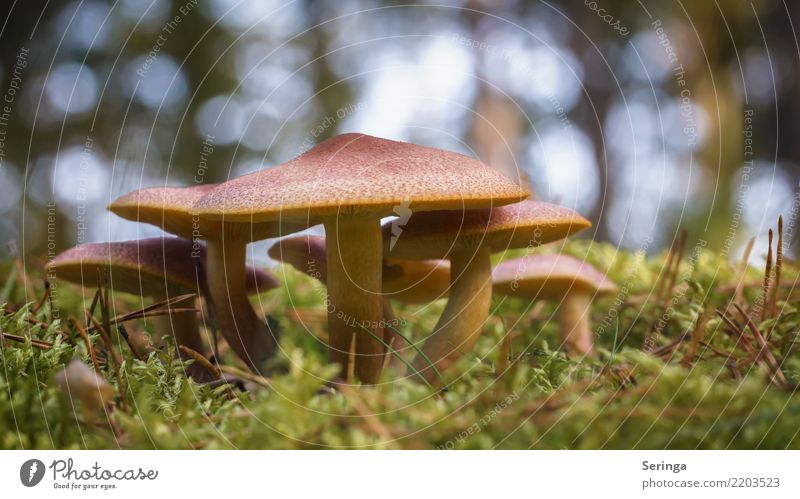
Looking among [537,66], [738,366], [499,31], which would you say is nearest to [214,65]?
[499,31]

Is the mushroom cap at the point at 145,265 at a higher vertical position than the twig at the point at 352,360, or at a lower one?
higher

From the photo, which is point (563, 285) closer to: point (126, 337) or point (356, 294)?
point (356, 294)

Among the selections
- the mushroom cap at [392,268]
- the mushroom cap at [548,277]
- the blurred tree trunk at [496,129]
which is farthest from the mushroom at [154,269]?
the blurred tree trunk at [496,129]

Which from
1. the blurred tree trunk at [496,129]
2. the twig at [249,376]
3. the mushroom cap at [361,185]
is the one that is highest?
the blurred tree trunk at [496,129]

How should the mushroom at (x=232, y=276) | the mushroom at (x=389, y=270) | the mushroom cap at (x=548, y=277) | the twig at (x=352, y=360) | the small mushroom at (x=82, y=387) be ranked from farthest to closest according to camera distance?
1. the mushroom cap at (x=548, y=277)
2. the mushroom at (x=389, y=270)
3. the mushroom at (x=232, y=276)
4. the twig at (x=352, y=360)
5. the small mushroom at (x=82, y=387)

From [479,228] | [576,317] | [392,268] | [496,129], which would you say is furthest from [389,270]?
[496,129]

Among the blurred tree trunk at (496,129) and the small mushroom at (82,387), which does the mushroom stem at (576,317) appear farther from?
the small mushroom at (82,387)

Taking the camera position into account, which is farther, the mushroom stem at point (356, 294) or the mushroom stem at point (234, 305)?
the mushroom stem at point (234, 305)
